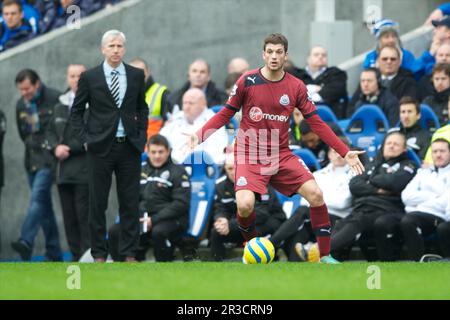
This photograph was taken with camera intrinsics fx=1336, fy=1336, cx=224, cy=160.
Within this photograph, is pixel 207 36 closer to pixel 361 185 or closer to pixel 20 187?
pixel 20 187

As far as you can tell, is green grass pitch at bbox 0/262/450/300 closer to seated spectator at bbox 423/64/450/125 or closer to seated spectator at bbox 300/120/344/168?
seated spectator at bbox 423/64/450/125

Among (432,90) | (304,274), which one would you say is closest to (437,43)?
(432,90)

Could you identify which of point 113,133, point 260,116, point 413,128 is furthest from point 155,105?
point 260,116

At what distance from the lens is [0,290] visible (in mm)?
10969

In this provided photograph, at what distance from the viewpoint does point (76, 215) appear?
697 inches

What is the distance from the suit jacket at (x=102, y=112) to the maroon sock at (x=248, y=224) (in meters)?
1.59

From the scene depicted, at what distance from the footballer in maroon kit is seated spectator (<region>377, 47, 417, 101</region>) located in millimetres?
3987

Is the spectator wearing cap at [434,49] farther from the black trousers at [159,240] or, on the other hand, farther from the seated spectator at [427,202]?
the black trousers at [159,240]

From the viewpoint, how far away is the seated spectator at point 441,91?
1648 cm

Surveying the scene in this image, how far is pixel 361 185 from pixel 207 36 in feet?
18.1

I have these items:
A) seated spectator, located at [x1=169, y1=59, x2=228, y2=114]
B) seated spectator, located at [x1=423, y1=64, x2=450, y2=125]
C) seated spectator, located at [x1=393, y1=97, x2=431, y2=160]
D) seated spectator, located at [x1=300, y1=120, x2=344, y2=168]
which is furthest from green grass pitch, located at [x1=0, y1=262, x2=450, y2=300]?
seated spectator, located at [x1=169, y1=59, x2=228, y2=114]

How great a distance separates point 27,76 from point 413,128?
18.4ft

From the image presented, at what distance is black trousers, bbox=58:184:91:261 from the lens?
17.5m
